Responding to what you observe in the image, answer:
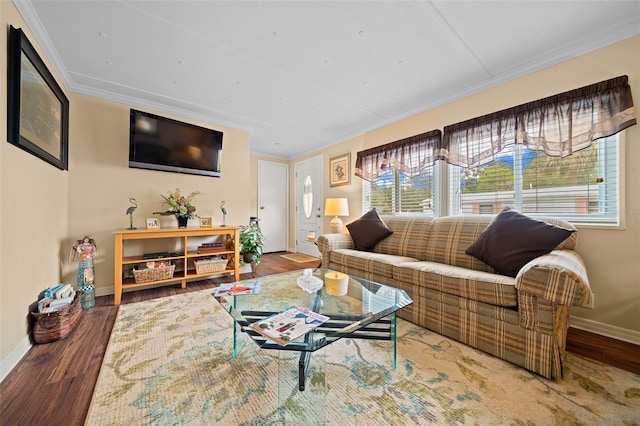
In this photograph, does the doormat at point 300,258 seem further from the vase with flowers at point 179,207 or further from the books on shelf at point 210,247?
the vase with flowers at point 179,207

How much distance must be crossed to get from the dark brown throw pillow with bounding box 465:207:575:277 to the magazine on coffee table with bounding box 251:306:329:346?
1507 mm

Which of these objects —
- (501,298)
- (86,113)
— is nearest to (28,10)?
(86,113)

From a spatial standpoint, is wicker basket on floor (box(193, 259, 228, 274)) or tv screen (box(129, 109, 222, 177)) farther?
wicker basket on floor (box(193, 259, 228, 274))

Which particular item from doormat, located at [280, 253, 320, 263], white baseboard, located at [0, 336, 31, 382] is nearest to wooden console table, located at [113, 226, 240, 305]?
white baseboard, located at [0, 336, 31, 382]

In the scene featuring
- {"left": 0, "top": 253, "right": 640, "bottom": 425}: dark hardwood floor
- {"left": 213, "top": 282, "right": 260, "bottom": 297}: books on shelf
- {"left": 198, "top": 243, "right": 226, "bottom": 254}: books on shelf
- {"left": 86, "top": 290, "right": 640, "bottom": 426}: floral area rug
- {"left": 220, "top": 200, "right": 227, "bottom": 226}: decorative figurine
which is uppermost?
{"left": 220, "top": 200, "right": 227, "bottom": 226}: decorative figurine

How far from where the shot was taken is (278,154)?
5.44 meters

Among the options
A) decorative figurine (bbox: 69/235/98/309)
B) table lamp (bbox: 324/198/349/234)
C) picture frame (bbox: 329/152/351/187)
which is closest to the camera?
decorative figurine (bbox: 69/235/98/309)

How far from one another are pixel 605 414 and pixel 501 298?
583 mm

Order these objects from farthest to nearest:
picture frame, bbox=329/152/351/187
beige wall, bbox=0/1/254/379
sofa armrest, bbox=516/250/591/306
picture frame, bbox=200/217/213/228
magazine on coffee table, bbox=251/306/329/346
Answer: picture frame, bbox=329/152/351/187 → picture frame, bbox=200/217/213/228 → beige wall, bbox=0/1/254/379 → sofa armrest, bbox=516/250/591/306 → magazine on coffee table, bbox=251/306/329/346

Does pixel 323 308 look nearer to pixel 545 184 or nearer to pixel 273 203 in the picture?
pixel 545 184

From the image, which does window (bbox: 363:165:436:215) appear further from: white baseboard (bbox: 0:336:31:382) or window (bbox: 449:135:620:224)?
white baseboard (bbox: 0:336:31:382)

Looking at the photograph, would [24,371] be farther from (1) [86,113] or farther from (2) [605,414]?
(2) [605,414]

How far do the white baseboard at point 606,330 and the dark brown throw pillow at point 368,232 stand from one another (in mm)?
1691

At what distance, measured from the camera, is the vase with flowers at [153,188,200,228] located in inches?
119
